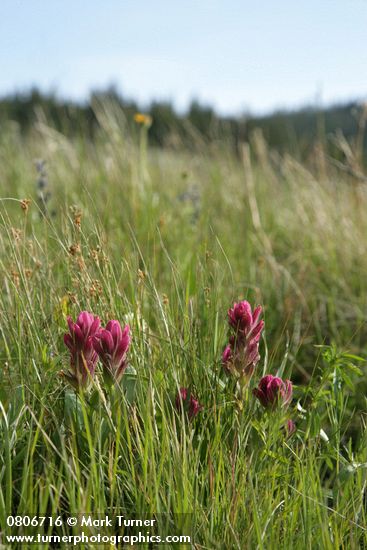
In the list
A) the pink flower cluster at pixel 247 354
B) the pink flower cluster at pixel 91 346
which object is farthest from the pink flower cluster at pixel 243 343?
the pink flower cluster at pixel 91 346

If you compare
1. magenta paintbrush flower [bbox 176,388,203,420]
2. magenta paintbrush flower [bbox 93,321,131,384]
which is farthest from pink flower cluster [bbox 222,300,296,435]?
magenta paintbrush flower [bbox 93,321,131,384]

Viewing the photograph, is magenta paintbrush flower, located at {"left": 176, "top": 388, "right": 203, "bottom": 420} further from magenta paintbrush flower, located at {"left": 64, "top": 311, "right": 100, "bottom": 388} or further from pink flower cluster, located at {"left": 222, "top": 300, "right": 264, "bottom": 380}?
magenta paintbrush flower, located at {"left": 64, "top": 311, "right": 100, "bottom": 388}

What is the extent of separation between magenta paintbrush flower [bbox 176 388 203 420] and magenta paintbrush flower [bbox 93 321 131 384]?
8.2 inches

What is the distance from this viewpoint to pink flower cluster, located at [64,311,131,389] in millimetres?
1412

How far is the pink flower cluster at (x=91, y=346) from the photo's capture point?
1.41m

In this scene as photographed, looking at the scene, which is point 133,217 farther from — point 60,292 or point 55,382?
point 55,382

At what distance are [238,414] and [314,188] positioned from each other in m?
2.95

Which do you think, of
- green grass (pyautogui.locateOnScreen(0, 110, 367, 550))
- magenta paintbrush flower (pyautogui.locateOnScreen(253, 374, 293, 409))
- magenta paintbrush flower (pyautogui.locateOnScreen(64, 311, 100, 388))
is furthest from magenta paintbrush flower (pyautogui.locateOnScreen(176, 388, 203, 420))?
magenta paintbrush flower (pyautogui.locateOnScreen(64, 311, 100, 388))

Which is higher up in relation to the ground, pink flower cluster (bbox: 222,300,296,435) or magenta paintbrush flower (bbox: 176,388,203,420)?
pink flower cluster (bbox: 222,300,296,435)

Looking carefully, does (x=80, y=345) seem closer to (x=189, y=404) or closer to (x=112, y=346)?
(x=112, y=346)

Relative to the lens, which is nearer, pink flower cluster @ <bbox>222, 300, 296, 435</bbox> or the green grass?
the green grass

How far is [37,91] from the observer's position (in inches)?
613

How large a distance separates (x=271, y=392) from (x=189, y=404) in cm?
20

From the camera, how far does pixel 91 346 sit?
1.43 m
